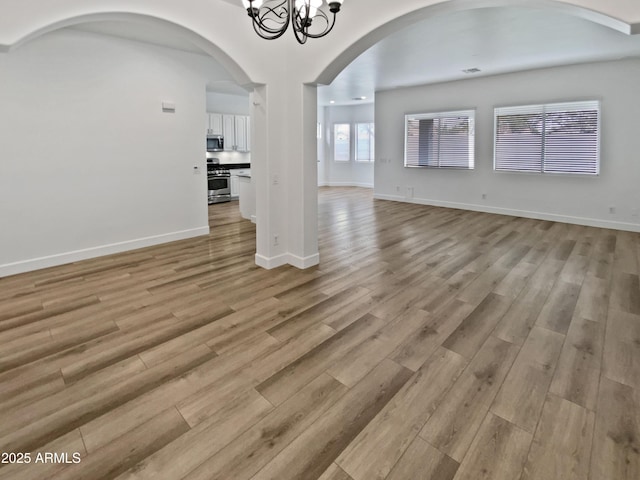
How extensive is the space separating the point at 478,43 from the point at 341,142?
8.31 m

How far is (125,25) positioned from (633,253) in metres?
7.32

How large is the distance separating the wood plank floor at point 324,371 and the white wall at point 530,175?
8.39 ft

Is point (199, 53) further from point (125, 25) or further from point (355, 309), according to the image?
point (355, 309)

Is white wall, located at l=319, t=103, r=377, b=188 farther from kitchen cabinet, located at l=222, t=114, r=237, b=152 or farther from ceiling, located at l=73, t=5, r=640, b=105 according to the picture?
ceiling, located at l=73, t=5, r=640, b=105

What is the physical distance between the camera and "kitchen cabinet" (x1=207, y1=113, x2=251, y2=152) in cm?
925

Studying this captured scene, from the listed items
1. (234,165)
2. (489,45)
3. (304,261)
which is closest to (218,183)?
(234,165)

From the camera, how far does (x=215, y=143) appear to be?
9.23m

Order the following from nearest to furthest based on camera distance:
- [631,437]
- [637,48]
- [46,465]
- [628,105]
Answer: [46,465]
[631,437]
[637,48]
[628,105]

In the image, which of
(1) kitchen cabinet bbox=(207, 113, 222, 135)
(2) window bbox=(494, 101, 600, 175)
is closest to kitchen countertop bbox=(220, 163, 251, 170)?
(1) kitchen cabinet bbox=(207, 113, 222, 135)

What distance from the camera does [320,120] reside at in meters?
13.2

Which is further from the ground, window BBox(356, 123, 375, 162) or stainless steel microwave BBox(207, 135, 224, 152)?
window BBox(356, 123, 375, 162)

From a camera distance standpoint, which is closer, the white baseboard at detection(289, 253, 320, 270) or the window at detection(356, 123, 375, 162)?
the white baseboard at detection(289, 253, 320, 270)

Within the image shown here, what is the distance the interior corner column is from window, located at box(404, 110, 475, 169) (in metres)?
5.26

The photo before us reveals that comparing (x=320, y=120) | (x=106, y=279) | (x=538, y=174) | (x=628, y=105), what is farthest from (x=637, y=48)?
(x=320, y=120)
